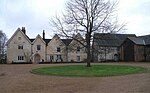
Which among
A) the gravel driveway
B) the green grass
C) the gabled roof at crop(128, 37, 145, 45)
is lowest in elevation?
the gravel driveway

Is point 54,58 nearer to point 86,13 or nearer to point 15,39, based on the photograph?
point 15,39

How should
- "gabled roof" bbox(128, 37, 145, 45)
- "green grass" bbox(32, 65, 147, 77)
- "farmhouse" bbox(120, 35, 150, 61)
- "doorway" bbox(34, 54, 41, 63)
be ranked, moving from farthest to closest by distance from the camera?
"doorway" bbox(34, 54, 41, 63) → "gabled roof" bbox(128, 37, 145, 45) → "farmhouse" bbox(120, 35, 150, 61) → "green grass" bbox(32, 65, 147, 77)

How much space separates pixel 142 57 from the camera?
72062 mm

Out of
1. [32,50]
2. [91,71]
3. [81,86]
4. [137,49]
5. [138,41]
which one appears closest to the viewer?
[81,86]

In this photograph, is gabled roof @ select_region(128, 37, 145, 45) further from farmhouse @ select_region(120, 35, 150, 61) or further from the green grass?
the green grass

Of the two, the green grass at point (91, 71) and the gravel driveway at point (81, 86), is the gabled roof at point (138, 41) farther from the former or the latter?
the gravel driveway at point (81, 86)

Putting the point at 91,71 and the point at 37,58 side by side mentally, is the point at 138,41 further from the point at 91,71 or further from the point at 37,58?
the point at 91,71

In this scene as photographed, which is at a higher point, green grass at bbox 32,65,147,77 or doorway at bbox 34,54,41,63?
doorway at bbox 34,54,41,63

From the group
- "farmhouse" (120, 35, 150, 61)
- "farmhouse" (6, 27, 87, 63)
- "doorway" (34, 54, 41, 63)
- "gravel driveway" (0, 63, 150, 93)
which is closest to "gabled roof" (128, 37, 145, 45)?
"farmhouse" (120, 35, 150, 61)

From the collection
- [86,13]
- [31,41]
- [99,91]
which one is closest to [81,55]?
[31,41]

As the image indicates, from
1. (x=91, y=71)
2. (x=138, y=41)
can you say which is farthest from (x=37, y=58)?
(x=91, y=71)

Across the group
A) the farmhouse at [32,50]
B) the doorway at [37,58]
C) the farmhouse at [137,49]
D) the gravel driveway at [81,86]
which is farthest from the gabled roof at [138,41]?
the gravel driveway at [81,86]

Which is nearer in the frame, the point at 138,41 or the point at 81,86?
the point at 81,86

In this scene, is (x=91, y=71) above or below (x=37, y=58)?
below
